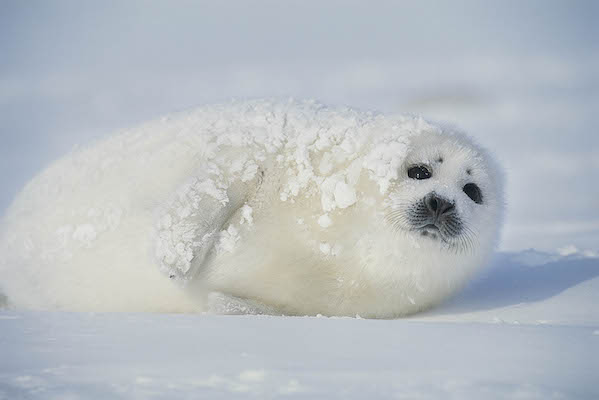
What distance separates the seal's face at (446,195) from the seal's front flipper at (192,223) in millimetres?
1038

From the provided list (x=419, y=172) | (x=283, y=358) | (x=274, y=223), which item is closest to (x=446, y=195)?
(x=419, y=172)

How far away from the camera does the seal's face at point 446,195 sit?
419cm

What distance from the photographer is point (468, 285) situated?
506cm

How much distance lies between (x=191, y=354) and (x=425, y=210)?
2.22 meters

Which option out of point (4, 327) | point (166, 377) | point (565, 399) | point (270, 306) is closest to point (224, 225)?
point (270, 306)

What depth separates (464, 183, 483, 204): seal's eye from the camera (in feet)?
14.9

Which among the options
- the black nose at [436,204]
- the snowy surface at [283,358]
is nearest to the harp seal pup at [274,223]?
the black nose at [436,204]

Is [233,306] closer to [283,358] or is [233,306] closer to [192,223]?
[192,223]

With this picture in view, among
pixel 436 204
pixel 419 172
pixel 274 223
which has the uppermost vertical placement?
pixel 419 172

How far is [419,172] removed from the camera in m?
4.43

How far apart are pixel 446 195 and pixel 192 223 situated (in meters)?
1.54

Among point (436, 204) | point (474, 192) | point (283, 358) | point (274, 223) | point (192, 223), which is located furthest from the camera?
point (474, 192)

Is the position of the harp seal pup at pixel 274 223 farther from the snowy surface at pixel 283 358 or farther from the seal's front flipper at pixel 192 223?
the snowy surface at pixel 283 358

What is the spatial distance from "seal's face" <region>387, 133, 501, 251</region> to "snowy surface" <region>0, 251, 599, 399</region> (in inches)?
38.3
